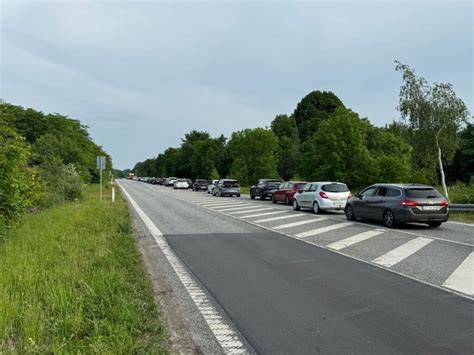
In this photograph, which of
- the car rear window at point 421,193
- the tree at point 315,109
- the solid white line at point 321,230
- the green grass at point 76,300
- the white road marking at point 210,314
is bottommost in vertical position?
the white road marking at point 210,314

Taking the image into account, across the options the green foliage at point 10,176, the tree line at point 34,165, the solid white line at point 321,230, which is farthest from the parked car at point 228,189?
the green foliage at point 10,176

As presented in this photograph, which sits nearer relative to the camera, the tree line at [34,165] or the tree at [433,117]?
the tree line at [34,165]

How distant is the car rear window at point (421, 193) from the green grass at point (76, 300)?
9663mm

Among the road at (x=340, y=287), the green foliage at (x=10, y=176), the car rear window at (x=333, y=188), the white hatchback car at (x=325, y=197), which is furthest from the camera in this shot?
the car rear window at (x=333, y=188)

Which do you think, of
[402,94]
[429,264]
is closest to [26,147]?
[429,264]

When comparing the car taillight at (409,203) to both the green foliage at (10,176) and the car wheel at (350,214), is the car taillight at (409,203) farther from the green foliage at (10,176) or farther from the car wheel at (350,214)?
the green foliage at (10,176)

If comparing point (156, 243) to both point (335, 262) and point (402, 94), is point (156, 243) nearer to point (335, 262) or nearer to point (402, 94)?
point (335, 262)

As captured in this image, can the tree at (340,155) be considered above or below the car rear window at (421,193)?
above

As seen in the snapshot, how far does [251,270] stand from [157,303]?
258cm

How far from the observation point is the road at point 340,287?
4.58m

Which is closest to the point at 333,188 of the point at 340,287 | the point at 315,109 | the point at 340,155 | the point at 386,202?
the point at 386,202

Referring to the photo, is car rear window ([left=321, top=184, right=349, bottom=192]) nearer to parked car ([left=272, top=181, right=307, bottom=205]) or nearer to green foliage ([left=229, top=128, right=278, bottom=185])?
parked car ([left=272, top=181, right=307, bottom=205])

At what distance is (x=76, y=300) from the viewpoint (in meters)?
5.33

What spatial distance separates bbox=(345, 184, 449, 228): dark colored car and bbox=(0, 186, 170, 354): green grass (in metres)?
9.25
